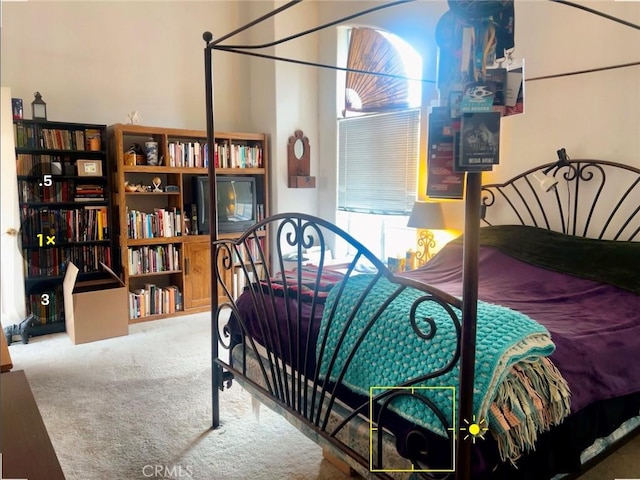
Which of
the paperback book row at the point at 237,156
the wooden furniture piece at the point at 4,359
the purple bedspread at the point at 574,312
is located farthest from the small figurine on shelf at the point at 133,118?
the purple bedspread at the point at 574,312

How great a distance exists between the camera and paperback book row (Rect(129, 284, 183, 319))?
4.12 m

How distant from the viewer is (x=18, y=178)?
3658 mm

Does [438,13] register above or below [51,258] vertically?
above

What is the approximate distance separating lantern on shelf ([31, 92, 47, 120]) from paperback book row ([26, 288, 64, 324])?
4.57 ft

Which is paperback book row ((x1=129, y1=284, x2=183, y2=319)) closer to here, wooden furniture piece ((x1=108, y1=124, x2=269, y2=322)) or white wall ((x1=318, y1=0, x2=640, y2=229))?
wooden furniture piece ((x1=108, y1=124, x2=269, y2=322))

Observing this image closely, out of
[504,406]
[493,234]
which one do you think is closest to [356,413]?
[504,406]

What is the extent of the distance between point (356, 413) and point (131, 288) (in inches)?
134

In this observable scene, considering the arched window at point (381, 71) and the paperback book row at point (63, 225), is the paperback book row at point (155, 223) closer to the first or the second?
the paperback book row at point (63, 225)

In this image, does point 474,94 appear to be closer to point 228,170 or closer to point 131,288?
point 228,170

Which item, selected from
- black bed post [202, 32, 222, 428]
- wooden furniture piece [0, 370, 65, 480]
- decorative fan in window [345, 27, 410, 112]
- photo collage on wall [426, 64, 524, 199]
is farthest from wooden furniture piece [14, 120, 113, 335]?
photo collage on wall [426, 64, 524, 199]

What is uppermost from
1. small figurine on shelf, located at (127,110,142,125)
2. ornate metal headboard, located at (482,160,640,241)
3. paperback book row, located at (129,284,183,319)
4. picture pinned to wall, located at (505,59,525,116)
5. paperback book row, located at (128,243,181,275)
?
small figurine on shelf, located at (127,110,142,125)

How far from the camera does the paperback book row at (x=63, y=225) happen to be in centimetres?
375

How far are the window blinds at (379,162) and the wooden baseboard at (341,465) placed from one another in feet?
7.62

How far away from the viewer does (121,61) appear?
4230mm
